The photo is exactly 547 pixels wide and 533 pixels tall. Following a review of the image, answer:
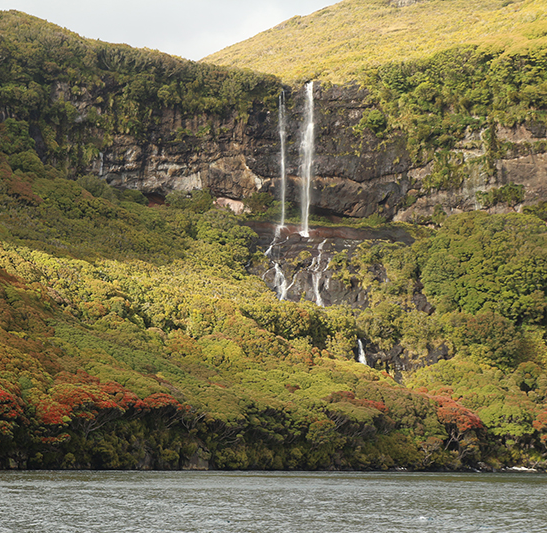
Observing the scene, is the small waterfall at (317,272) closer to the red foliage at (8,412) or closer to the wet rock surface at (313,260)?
the wet rock surface at (313,260)

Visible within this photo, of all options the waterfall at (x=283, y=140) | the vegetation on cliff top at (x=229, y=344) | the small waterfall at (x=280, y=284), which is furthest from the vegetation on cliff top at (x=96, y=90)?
the small waterfall at (x=280, y=284)

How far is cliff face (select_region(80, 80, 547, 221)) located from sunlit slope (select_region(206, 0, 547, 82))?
33.5 ft

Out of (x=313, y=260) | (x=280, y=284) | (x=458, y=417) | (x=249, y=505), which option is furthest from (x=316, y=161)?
(x=249, y=505)

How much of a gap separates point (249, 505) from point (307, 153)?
93.7 meters

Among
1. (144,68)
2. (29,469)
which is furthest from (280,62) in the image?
(29,469)

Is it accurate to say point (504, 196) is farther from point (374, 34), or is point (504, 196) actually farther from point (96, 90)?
point (96, 90)

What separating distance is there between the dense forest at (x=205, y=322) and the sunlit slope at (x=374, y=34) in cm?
1605

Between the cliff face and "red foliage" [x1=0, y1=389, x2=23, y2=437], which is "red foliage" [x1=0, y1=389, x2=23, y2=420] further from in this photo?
the cliff face

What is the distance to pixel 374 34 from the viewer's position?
A: 6122 inches

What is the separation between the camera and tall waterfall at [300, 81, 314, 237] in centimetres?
11556

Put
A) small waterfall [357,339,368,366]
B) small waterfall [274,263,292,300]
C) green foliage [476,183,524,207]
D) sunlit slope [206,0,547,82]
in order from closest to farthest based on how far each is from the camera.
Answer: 1. small waterfall [357,339,368,366]
2. small waterfall [274,263,292,300]
3. green foliage [476,183,524,207]
4. sunlit slope [206,0,547,82]

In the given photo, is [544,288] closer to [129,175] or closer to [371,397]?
[371,397]

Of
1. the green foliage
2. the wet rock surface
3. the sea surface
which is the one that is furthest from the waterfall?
the sea surface

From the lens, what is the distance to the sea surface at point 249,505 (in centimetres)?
2427
